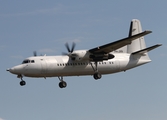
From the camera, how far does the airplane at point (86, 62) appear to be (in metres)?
35.9

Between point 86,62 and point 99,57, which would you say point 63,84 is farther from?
point 99,57

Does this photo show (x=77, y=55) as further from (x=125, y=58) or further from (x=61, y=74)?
(x=125, y=58)

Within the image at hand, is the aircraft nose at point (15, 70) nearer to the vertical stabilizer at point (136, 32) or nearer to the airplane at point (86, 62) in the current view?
the airplane at point (86, 62)

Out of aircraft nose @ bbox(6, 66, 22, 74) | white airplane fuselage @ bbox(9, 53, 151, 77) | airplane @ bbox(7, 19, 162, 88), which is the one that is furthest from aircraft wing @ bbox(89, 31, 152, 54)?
aircraft nose @ bbox(6, 66, 22, 74)

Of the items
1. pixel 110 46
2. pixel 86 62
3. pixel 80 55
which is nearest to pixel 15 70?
pixel 80 55

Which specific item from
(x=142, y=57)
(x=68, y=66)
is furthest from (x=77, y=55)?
(x=142, y=57)

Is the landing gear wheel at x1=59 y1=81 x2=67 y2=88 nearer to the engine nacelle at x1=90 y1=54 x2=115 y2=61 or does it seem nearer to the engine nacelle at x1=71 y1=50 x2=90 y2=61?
the engine nacelle at x1=71 y1=50 x2=90 y2=61

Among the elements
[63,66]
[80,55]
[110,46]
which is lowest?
[63,66]

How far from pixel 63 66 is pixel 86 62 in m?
2.24

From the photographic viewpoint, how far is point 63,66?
36938 millimetres

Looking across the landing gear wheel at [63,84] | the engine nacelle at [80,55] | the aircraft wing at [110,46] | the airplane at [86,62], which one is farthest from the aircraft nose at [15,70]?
the aircraft wing at [110,46]

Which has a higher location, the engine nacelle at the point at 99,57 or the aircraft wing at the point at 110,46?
the aircraft wing at the point at 110,46

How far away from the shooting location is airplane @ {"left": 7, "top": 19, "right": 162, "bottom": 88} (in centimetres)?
3594

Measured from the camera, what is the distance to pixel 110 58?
38.2m
